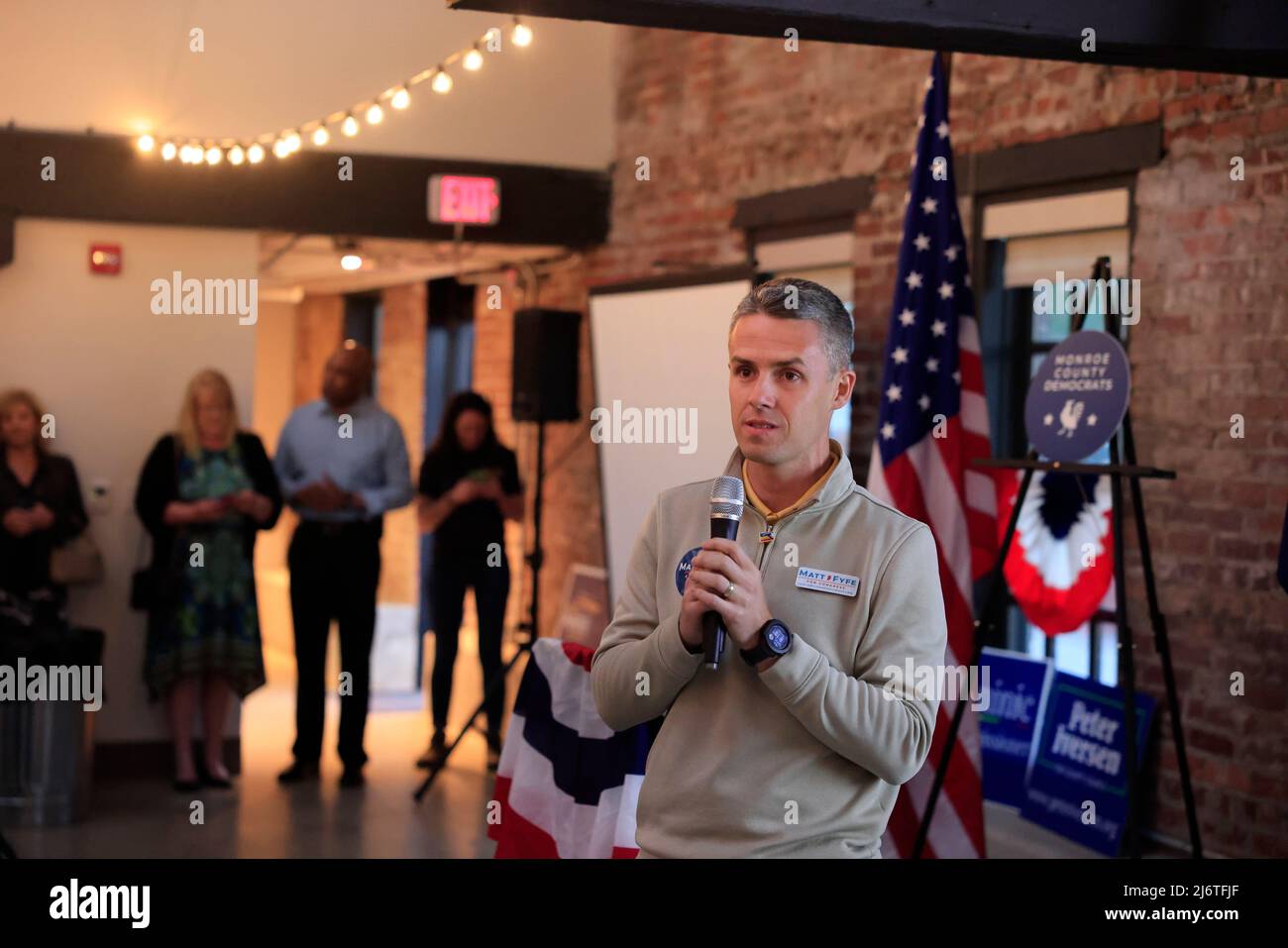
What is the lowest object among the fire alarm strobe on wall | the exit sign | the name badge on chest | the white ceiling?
the name badge on chest

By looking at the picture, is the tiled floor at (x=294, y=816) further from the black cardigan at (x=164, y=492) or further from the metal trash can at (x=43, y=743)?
the black cardigan at (x=164, y=492)

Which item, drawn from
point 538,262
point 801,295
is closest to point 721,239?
point 538,262

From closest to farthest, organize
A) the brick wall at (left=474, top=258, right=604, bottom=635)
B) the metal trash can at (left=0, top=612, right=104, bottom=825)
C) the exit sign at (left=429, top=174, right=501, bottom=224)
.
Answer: the metal trash can at (left=0, top=612, right=104, bottom=825) → the exit sign at (left=429, top=174, right=501, bottom=224) → the brick wall at (left=474, top=258, right=604, bottom=635)

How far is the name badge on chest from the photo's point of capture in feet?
6.29

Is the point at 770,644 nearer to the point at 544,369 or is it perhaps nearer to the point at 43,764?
the point at 43,764

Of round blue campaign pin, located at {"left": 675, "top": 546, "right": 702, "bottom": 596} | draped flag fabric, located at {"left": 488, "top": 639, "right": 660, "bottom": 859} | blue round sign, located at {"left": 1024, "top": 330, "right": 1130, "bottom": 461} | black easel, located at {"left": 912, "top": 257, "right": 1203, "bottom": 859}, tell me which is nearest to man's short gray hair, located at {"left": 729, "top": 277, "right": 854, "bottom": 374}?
round blue campaign pin, located at {"left": 675, "top": 546, "right": 702, "bottom": 596}

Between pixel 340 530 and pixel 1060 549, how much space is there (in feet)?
9.43

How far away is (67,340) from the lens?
643 centimetres

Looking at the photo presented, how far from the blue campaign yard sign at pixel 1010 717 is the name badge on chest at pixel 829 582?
4.01 meters

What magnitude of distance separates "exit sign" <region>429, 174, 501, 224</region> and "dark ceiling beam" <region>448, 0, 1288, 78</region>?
4.02 meters

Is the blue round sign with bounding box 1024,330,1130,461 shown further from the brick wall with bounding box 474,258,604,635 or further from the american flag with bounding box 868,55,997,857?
the brick wall with bounding box 474,258,604,635

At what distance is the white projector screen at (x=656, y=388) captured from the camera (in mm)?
6199

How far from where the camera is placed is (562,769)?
380 centimetres
